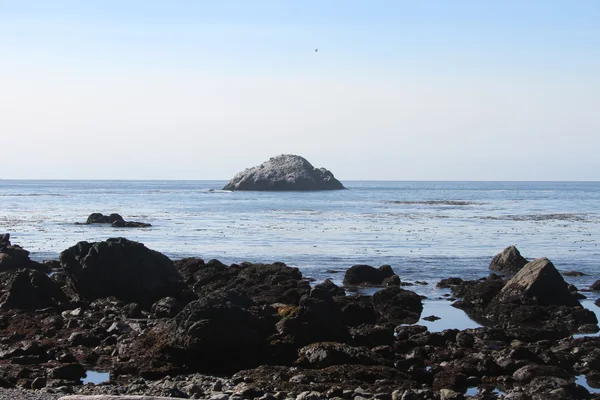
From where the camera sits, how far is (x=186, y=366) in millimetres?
19047

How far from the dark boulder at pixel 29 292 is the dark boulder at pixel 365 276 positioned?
11743mm

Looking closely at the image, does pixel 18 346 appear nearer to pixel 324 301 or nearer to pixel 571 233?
pixel 324 301

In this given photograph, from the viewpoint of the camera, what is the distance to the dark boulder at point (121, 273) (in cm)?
2875

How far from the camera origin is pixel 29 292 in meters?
26.9

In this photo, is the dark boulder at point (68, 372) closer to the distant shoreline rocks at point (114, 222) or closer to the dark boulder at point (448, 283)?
the dark boulder at point (448, 283)

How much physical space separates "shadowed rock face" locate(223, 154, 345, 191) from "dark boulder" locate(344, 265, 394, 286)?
148769 millimetres

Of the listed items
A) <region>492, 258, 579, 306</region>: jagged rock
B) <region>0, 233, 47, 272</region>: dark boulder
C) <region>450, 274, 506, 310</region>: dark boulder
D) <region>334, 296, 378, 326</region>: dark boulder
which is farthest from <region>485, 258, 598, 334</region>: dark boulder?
<region>0, 233, 47, 272</region>: dark boulder

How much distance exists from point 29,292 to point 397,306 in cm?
1203

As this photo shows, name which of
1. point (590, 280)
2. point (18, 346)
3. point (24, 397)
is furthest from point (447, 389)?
point (590, 280)

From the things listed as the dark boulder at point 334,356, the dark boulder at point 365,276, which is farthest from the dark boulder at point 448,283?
the dark boulder at point 334,356

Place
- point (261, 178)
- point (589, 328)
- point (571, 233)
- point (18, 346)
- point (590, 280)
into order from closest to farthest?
point (18, 346) < point (589, 328) < point (590, 280) < point (571, 233) < point (261, 178)

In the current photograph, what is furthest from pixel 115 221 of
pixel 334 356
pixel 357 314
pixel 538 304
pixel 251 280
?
pixel 334 356

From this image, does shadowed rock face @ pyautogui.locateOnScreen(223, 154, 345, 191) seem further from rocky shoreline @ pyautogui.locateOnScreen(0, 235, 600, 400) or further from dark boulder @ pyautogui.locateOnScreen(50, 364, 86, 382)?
dark boulder @ pyautogui.locateOnScreen(50, 364, 86, 382)

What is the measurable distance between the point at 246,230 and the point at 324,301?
42.8 meters
